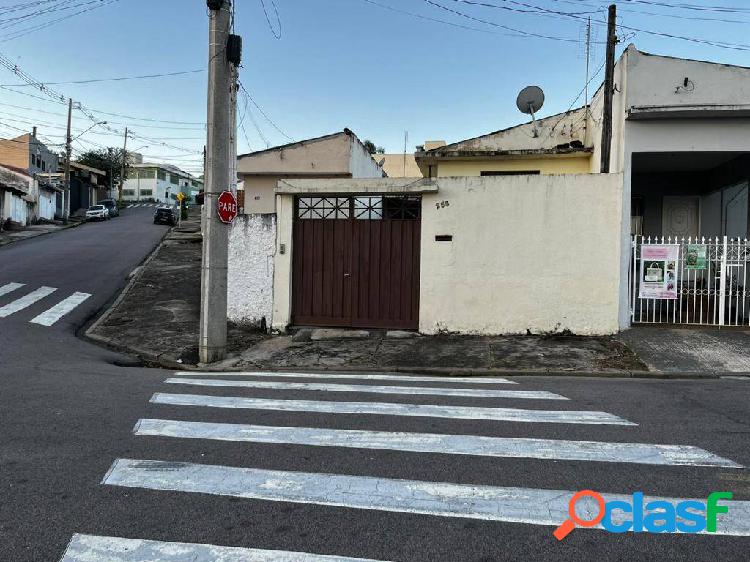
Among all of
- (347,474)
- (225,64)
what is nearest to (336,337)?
(225,64)

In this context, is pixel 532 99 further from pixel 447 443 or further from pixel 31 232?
pixel 31 232

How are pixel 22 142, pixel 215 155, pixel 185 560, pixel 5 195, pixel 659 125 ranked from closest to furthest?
pixel 185 560 → pixel 215 155 → pixel 659 125 → pixel 5 195 → pixel 22 142

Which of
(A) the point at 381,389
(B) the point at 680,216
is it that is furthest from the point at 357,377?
(B) the point at 680,216

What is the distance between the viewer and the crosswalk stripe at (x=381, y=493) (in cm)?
352

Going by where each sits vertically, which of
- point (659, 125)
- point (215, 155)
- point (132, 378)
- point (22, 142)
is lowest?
point (132, 378)

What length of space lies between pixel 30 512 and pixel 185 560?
1279mm

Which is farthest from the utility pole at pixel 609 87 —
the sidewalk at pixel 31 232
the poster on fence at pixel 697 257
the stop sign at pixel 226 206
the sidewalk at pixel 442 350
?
the sidewalk at pixel 31 232

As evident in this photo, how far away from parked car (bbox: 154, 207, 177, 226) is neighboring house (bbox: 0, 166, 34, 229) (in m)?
8.51

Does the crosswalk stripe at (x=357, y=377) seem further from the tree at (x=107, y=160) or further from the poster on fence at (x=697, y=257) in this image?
the tree at (x=107, y=160)

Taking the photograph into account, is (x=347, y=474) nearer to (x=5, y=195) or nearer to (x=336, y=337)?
(x=336, y=337)

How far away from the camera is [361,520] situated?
3441mm

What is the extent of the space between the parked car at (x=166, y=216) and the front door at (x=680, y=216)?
36.3m

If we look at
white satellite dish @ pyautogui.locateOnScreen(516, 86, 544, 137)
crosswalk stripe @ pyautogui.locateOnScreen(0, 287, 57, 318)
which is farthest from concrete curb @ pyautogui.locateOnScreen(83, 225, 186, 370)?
white satellite dish @ pyautogui.locateOnScreen(516, 86, 544, 137)

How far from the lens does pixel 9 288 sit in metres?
16.4
